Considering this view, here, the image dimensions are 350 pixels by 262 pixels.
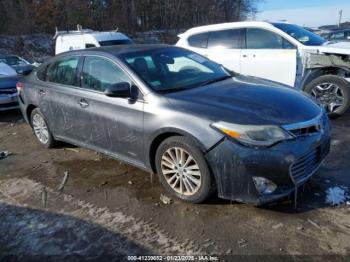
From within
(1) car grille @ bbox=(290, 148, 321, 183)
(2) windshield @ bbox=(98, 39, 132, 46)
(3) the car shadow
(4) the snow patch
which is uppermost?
(2) windshield @ bbox=(98, 39, 132, 46)

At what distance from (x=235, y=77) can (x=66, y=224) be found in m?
2.74

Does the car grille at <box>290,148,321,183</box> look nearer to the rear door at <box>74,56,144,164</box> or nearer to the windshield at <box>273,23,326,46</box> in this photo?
the rear door at <box>74,56,144,164</box>

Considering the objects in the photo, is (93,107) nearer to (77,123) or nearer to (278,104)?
(77,123)

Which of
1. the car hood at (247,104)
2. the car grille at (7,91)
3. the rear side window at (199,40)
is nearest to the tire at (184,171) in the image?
the car hood at (247,104)

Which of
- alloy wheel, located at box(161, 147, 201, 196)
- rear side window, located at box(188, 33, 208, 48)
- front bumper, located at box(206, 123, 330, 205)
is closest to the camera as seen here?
front bumper, located at box(206, 123, 330, 205)

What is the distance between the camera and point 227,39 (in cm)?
808

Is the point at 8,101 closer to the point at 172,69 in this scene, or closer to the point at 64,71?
the point at 64,71

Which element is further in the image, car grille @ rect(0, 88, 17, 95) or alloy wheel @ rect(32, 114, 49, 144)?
car grille @ rect(0, 88, 17, 95)

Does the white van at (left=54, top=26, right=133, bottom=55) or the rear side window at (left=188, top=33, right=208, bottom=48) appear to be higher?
the white van at (left=54, top=26, right=133, bottom=55)

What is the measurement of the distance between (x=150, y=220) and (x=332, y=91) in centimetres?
467

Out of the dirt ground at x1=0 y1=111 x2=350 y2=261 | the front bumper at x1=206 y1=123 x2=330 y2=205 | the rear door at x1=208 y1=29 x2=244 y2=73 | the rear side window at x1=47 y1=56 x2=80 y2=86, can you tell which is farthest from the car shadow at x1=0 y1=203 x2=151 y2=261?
the rear door at x1=208 y1=29 x2=244 y2=73

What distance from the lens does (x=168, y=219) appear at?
368 centimetres

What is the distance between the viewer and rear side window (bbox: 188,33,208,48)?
8359mm

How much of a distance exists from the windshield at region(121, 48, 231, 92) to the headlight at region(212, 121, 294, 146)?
106 centimetres
